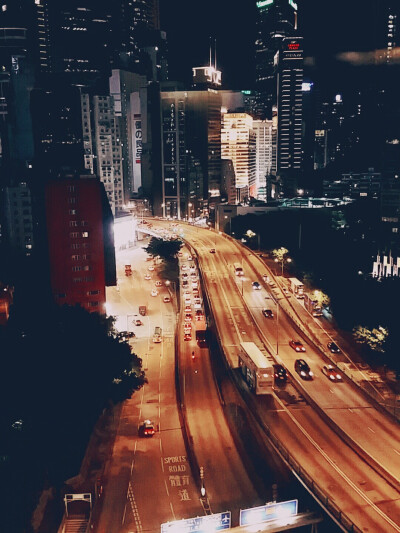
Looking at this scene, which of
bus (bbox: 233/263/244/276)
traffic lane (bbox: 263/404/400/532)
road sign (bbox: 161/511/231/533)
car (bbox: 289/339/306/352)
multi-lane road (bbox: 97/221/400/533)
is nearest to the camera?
road sign (bbox: 161/511/231/533)

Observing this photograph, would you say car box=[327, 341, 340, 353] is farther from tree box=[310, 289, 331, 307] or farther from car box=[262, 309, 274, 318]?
tree box=[310, 289, 331, 307]

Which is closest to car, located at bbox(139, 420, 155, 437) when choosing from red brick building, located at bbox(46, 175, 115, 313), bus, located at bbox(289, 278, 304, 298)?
red brick building, located at bbox(46, 175, 115, 313)

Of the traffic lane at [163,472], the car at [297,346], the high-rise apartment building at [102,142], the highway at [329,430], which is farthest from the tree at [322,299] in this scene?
the high-rise apartment building at [102,142]

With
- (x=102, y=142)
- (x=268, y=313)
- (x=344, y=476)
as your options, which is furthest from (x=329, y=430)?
(x=102, y=142)

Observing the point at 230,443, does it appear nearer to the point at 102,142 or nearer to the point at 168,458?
the point at 168,458

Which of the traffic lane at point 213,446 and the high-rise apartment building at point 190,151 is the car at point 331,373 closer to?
the traffic lane at point 213,446

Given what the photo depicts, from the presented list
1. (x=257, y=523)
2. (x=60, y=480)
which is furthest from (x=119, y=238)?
(x=257, y=523)
